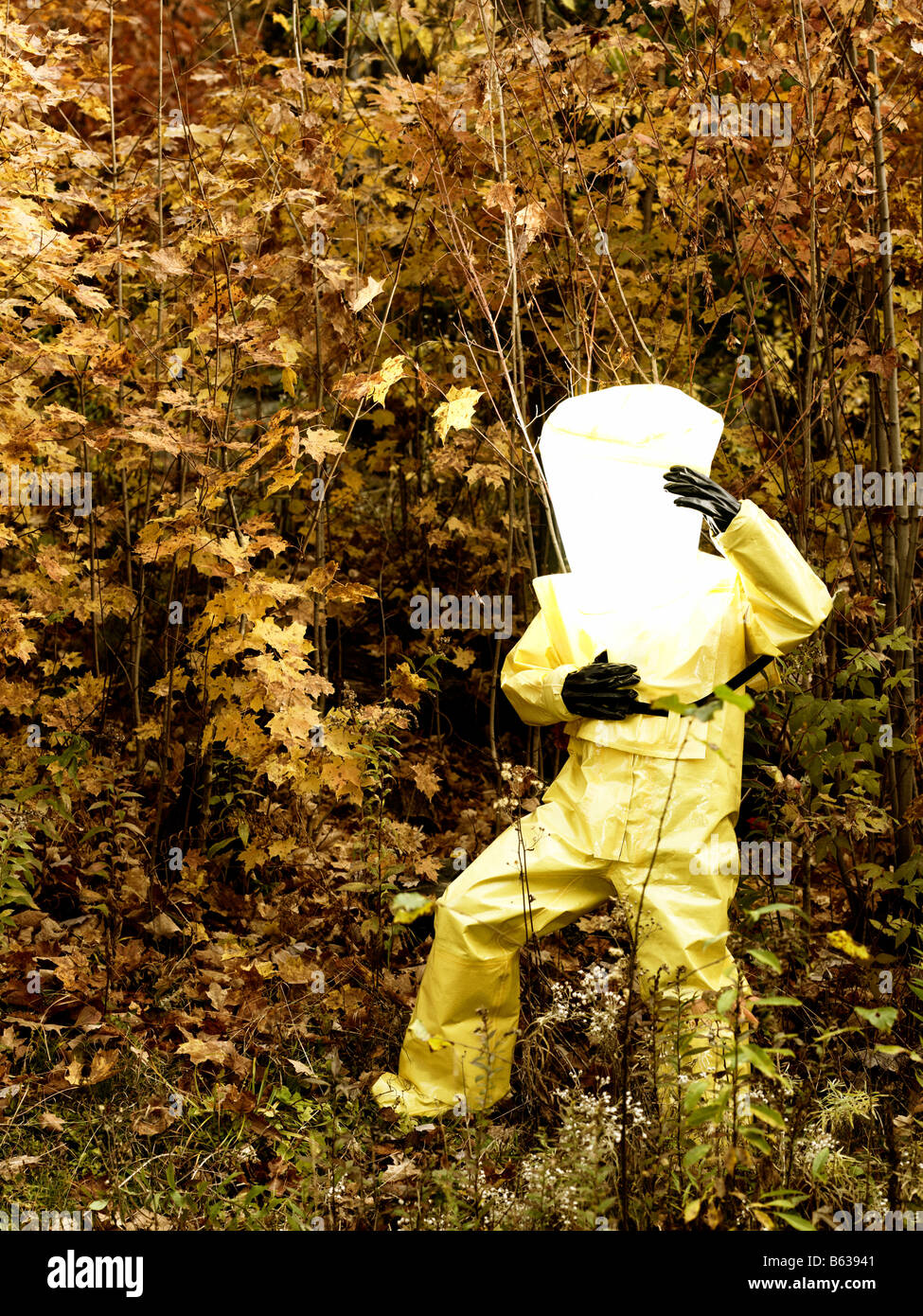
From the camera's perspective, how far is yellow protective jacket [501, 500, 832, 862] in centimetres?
283

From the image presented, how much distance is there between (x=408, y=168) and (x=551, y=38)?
0.73 m

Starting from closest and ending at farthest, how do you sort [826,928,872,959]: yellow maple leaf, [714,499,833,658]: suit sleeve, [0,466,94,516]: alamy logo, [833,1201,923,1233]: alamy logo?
[826,928,872,959]: yellow maple leaf
[833,1201,923,1233]: alamy logo
[714,499,833,658]: suit sleeve
[0,466,94,516]: alamy logo

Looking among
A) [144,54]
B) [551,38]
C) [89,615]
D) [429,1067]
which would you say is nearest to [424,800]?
[89,615]

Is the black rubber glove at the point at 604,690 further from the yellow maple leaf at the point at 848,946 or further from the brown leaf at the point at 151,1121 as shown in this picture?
the brown leaf at the point at 151,1121

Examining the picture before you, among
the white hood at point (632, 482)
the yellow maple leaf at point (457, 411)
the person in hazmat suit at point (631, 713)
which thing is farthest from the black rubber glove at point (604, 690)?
the yellow maple leaf at point (457, 411)

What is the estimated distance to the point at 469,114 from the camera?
3.99 m

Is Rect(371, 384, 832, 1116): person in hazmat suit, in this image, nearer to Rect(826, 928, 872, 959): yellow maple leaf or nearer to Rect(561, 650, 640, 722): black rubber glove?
Rect(561, 650, 640, 722): black rubber glove

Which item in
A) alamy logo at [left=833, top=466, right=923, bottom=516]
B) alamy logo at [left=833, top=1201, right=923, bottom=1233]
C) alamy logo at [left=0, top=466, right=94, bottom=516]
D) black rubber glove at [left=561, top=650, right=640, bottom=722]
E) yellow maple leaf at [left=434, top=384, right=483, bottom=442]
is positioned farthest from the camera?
alamy logo at [left=0, top=466, right=94, bottom=516]

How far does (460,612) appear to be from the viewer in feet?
16.6

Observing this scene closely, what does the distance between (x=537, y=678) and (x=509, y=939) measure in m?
0.68

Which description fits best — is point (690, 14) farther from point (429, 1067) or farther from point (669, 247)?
Result: point (429, 1067)

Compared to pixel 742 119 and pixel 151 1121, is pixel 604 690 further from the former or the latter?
pixel 742 119
